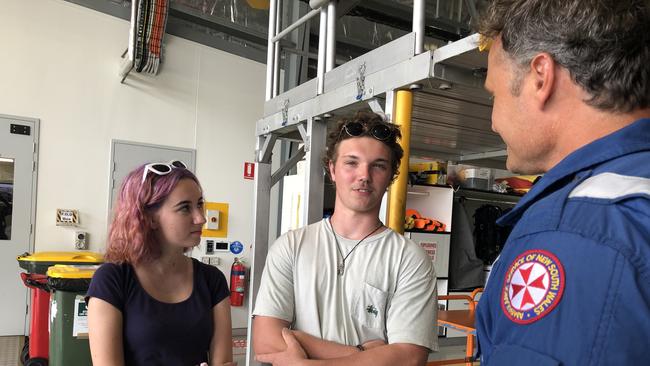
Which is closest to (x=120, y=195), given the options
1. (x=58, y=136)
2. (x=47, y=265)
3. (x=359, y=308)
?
(x=359, y=308)

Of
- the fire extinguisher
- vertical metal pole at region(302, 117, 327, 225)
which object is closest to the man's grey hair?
vertical metal pole at region(302, 117, 327, 225)

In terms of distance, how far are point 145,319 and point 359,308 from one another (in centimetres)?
88

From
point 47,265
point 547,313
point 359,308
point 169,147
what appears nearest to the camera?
point 547,313

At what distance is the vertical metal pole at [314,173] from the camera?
3225 millimetres

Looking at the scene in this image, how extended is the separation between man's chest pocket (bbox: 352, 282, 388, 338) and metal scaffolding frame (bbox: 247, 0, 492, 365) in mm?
962

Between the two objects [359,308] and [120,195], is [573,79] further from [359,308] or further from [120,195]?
[120,195]

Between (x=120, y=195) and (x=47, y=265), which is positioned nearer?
(x=120, y=195)

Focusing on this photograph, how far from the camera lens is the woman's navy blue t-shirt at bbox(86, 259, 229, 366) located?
179 centimetres

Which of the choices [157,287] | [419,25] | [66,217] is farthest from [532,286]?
[66,217]

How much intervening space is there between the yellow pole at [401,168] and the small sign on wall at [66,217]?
230 inches

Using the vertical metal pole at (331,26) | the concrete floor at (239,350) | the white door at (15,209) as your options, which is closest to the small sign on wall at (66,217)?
the white door at (15,209)

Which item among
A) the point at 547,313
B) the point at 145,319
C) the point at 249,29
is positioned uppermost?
the point at 249,29

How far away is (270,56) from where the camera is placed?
412 centimetres

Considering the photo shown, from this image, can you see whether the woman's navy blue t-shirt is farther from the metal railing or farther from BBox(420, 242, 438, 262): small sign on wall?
BBox(420, 242, 438, 262): small sign on wall
